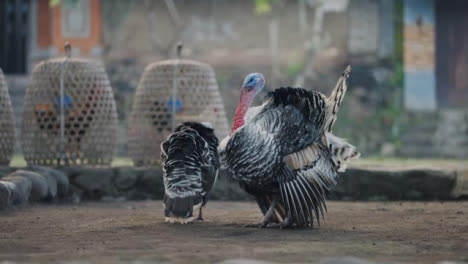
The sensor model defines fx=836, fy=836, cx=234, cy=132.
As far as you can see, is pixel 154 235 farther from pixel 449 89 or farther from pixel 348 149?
pixel 449 89

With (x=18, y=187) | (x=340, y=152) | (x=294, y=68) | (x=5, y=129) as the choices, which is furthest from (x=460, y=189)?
(x=294, y=68)

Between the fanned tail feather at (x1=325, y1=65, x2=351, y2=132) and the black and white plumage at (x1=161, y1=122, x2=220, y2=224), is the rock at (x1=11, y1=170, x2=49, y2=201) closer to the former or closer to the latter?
the black and white plumage at (x1=161, y1=122, x2=220, y2=224)

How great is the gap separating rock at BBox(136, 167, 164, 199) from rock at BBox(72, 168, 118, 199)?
31 centimetres

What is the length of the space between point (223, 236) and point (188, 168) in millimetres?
893

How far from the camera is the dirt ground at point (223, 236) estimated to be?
5074 mm

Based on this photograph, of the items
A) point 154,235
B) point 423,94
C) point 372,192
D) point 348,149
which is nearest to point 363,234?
point 348,149

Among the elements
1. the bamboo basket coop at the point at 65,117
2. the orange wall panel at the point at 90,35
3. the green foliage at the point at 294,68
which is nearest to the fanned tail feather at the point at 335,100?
the bamboo basket coop at the point at 65,117

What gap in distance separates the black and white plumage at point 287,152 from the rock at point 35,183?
7.73ft

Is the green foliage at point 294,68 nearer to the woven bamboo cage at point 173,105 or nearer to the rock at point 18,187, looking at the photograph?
the woven bamboo cage at point 173,105

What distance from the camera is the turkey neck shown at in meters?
6.96

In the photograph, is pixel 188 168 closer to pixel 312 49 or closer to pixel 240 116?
pixel 240 116

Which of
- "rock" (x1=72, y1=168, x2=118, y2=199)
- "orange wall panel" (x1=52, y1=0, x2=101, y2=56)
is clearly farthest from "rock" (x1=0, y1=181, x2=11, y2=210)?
"orange wall panel" (x1=52, y1=0, x2=101, y2=56)

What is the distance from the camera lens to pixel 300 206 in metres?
6.69

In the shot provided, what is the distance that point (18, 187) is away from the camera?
7.91 m
